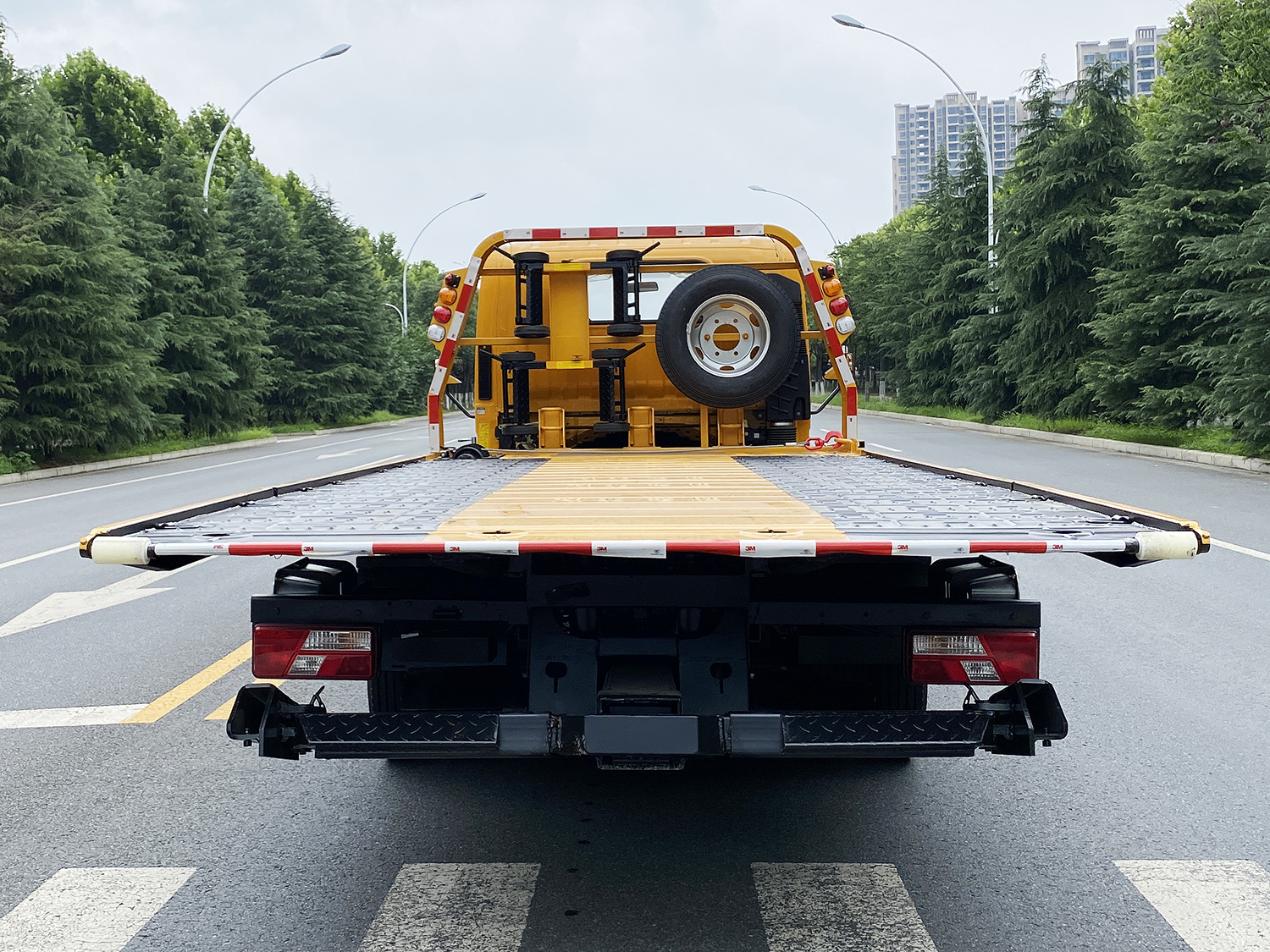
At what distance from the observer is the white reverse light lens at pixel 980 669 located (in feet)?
11.0

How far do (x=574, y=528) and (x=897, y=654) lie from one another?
3.38 feet

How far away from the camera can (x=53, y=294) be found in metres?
22.5

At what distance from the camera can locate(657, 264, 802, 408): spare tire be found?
6691 mm

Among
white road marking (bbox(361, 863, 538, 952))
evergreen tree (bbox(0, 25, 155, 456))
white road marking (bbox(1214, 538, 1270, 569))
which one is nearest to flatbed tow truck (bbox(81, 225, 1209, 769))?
white road marking (bbox(361, 863, 538, 952))

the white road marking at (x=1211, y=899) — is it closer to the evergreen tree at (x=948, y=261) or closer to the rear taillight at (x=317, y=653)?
the rear taillight at (x=317, y=653)

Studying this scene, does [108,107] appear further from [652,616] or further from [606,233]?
[652,616]

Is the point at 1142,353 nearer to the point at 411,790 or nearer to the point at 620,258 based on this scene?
the point at 620,258

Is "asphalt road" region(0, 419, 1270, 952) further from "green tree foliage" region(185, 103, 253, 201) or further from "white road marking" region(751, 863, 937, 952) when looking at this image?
"green tree foliage" region(185, 103, 253, 201)

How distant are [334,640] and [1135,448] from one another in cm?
2156

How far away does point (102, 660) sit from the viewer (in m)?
6.28

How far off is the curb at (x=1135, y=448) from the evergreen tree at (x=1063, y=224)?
1.03 m

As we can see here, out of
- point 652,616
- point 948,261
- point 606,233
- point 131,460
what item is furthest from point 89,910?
point 948,261

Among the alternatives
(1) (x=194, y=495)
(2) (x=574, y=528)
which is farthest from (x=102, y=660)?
(1) (x=194, y=495)

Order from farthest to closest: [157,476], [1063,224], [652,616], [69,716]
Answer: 1. [1063,224]
2. [157,476]
3. [69,716]
4. [652,616]
